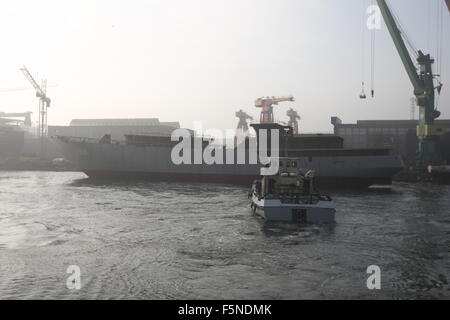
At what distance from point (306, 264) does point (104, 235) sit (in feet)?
37.5

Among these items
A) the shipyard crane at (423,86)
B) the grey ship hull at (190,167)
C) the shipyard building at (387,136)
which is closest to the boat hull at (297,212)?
the grey ship hull at (190,167)

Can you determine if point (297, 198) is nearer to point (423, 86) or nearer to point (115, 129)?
point (423, 86)

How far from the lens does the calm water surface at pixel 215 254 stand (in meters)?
11.9

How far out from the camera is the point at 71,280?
41.6ft

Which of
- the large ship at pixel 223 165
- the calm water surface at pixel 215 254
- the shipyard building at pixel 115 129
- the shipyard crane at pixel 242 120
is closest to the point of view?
the calm water surface at pixel 215 254

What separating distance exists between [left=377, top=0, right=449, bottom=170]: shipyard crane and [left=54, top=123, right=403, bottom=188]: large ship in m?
18.3

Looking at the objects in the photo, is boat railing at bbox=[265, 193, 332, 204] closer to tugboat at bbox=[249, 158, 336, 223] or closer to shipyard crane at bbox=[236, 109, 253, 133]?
tugboat at bbox=[249, 158, 336, 223]

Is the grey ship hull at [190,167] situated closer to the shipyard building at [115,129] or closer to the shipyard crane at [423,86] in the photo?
the shipyard crane at [423,86]

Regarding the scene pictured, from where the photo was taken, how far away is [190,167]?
5931cm

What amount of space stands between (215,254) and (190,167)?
43591mm

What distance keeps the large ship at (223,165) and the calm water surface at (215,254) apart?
22.5 metres

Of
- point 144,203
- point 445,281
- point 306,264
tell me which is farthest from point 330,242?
point 144,203

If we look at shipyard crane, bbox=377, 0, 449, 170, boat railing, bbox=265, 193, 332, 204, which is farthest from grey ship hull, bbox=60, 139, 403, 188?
boat railing, bbox=265, 193, 332, 204
